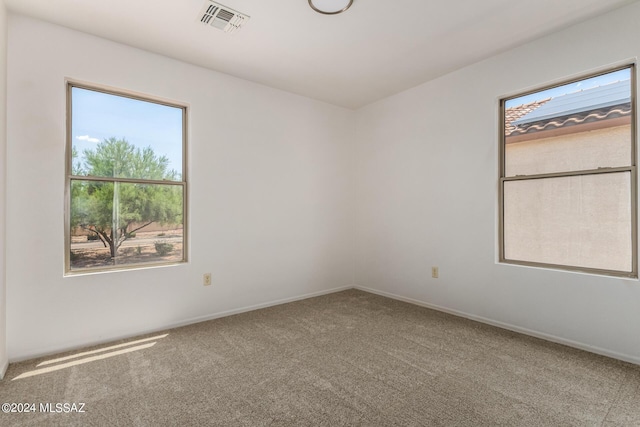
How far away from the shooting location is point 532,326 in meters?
2.72

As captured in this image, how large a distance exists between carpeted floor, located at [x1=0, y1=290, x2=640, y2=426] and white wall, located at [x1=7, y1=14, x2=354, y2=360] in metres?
0.33

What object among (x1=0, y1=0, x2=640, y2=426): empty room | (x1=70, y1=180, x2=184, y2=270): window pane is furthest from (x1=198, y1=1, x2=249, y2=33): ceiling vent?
(x1=70, y1=180, x2=184, y2=270): window pane

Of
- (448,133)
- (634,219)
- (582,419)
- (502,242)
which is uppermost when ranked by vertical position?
(448,133)

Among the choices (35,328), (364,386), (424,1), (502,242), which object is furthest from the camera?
(502,242)

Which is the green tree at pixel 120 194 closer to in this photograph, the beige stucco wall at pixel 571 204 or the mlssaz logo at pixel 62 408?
the mlssaz logo at pixel 62 408

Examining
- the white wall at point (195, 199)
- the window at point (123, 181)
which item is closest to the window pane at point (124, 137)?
the window at point (123, 181)

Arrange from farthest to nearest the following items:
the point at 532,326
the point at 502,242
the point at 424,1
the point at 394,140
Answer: the point at 394,140
the point at 502,242
the point at 532,326
the point at 424,1

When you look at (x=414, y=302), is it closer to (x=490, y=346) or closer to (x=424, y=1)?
(x=490, y=346)

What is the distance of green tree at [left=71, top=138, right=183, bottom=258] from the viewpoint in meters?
2.63

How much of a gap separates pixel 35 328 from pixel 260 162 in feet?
7.95

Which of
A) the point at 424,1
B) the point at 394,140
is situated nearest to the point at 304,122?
the point at 394,140

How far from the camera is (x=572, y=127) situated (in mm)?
2607

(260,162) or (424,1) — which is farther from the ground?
(424,1)

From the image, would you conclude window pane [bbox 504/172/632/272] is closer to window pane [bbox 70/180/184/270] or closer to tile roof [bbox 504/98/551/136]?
tile roof [bbox 504/98/551/136]
